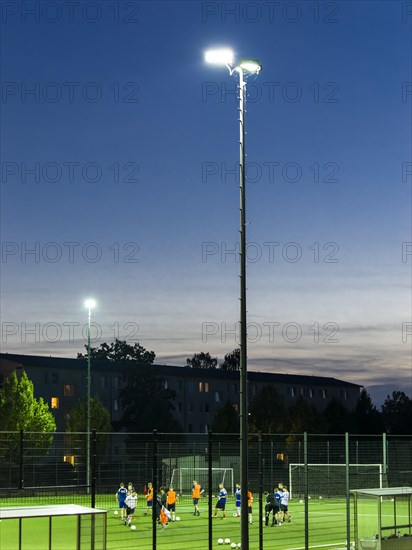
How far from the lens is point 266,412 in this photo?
317 ft

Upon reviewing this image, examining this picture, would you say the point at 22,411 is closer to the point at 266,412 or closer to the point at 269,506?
the point at 266,412

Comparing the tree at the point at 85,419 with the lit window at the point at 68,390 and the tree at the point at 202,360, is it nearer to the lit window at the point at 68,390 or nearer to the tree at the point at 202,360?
the lit window at the point at 68,390

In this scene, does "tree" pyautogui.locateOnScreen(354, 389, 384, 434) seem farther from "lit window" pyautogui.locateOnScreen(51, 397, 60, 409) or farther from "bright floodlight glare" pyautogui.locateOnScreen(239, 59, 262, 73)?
"bright floodlight glare" pyautogui.locateOnScreen(239, 59, 262, 73)

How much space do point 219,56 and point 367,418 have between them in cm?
9309

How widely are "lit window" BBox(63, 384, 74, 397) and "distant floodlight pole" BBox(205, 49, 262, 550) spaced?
3284 inches

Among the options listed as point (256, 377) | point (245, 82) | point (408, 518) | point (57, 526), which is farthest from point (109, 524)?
point (256, 377)

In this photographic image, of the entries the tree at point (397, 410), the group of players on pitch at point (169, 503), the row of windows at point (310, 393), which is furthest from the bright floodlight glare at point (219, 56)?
the tree at point (397, 410)

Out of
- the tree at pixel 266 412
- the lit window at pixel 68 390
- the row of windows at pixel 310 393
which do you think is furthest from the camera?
the row of windows at pixel 310 393

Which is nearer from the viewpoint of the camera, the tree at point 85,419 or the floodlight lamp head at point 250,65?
the floodlight lamp head at point 250,65

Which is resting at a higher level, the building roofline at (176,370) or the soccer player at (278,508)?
the building roofline at (176,370)

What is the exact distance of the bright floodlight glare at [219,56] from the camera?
794 inches

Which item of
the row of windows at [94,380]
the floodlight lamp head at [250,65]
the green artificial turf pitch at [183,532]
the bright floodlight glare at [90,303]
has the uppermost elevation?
the floodlight lamp head at [250,65]

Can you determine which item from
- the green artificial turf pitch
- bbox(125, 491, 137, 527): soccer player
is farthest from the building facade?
bbox(125, 491, 137, 527): soccer player

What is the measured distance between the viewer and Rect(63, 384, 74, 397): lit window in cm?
10159
